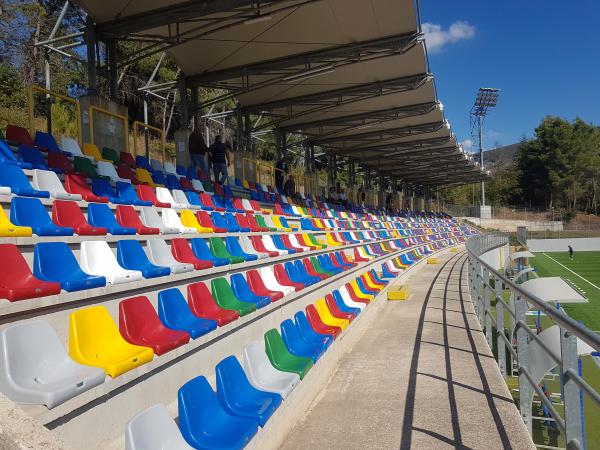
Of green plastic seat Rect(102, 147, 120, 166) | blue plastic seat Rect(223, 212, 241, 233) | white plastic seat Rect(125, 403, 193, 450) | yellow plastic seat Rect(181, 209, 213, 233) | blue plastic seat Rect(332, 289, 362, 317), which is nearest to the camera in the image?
white plastic seat Rect(125, 403, 193, 450)

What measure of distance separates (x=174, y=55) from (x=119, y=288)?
339 inches

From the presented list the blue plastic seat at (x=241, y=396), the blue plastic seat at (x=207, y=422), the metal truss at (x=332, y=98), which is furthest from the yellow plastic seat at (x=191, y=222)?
the metal truss at (x=332, y=98)

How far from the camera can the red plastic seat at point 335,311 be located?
589 cm

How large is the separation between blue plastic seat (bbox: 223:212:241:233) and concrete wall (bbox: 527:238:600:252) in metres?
38.5

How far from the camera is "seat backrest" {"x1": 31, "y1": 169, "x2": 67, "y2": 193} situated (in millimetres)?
4805

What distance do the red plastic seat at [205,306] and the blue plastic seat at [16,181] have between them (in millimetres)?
1818

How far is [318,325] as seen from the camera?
5.11m

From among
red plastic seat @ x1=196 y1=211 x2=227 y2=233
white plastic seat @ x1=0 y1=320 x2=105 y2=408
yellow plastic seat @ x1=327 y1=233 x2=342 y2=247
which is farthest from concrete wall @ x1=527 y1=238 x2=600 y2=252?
white plastic seat @ x1=0 y1=320 x2=105 y2=408

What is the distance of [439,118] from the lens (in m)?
18.4

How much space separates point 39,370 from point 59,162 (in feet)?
14.3

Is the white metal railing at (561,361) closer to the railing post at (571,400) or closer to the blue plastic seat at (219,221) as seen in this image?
the railing post at (571,400)

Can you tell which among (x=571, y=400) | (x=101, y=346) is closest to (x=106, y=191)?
(x=101, y=346)

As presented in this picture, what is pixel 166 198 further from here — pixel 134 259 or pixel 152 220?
pixel 134 259

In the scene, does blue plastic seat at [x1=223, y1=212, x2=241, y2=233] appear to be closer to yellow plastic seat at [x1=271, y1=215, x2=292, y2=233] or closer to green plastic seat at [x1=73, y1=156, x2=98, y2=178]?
yellow plastic seat at [x1=271, y1=215, x2=292, y2=233]
